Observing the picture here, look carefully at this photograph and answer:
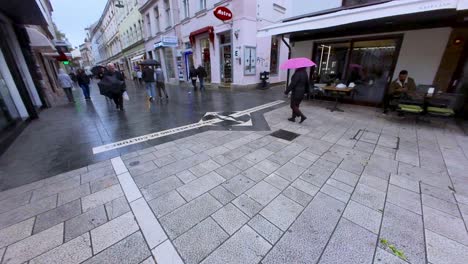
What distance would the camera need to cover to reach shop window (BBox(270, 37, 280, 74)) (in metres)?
12.6

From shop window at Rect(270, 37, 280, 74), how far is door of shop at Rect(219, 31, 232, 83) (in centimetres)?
320

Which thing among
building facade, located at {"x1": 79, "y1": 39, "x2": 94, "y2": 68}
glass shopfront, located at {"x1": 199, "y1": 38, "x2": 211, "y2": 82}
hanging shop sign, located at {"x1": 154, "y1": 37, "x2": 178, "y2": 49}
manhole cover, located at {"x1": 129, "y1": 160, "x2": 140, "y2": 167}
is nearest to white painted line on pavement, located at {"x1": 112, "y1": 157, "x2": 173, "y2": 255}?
manhole cover, located at {"x1": 129, "y1": 160, "x2": 140, "y2": 167}

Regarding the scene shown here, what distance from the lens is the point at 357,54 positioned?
287 inches

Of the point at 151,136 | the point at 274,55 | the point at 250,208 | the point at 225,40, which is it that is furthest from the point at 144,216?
the point at 274,55

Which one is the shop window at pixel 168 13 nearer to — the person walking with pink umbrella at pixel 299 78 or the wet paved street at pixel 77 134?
the wet paved street at pixel 77 134

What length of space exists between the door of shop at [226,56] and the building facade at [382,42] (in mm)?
4521

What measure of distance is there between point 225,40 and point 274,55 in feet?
12.6

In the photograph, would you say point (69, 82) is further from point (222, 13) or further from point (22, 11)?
point (222, 13)

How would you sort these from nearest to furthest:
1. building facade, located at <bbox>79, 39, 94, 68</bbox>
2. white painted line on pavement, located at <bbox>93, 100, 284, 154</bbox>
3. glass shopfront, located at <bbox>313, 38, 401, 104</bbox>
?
1. white painted line on pavement, located at <bbox>93, 100, 284, 154</bbox>
2. glass shopfront, located at <bbox>313, 38, 401, 104</bbox>
3. building facade, located at <bbox>79, 39, 94, 68</bbox>

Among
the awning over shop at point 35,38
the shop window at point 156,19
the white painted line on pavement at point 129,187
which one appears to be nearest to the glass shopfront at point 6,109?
the awning over shop at point 35,38

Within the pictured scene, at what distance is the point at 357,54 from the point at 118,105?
10026mm

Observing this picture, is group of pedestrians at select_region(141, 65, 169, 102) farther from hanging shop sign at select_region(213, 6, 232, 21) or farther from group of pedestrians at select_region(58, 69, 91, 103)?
hanging shop sign at select_region(213, 6, 232, 21)

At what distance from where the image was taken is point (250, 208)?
2223 millimetres

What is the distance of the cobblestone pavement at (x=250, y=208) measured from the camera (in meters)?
1.70
